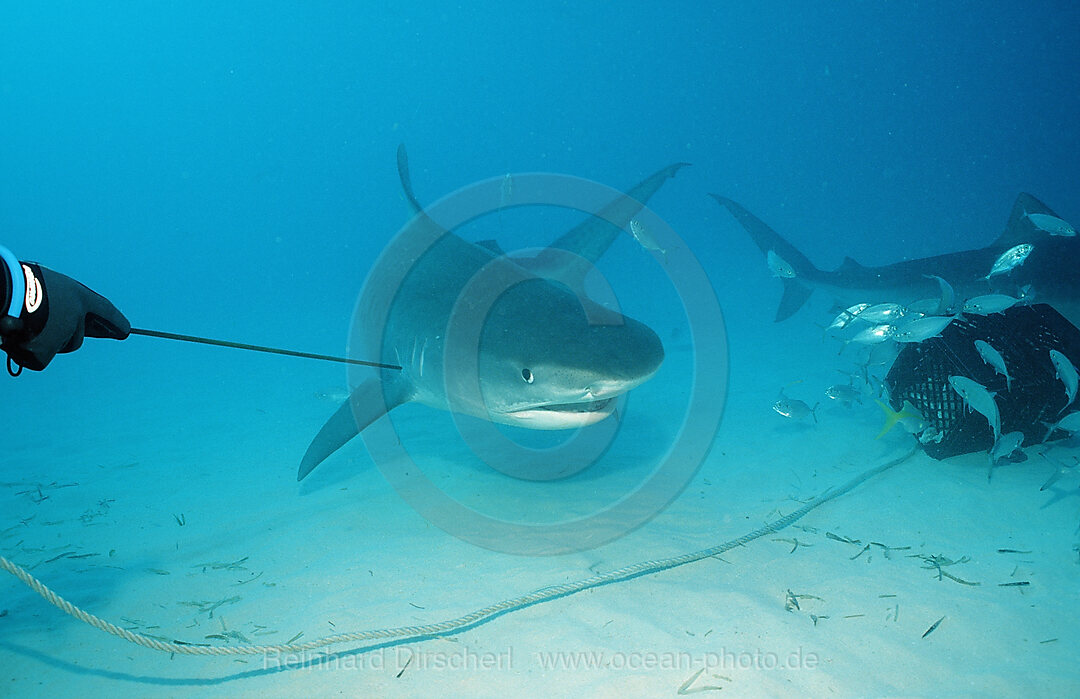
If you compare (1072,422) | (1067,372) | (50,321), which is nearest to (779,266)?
(1067,372)

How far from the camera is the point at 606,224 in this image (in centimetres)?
566

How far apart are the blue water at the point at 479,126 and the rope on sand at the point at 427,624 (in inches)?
1343

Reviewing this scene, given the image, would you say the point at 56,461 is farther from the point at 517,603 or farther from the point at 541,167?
the point at 541,167

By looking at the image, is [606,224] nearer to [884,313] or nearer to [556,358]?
[556,358]

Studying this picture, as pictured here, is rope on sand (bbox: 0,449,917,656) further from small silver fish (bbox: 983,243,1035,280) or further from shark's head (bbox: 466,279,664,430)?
small silver fish (bbox: 983,243,1035,280)

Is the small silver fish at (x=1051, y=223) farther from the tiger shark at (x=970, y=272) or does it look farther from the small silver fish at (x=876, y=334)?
the small silver fish at (x=876, y=334)

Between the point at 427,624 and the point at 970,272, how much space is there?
8.93 m

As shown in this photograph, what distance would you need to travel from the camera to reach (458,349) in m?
3.81

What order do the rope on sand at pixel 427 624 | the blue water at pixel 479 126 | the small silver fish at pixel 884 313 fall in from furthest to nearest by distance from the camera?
the blue water at pixel 479 126, the small silver fish at pixel 884 313, the rope on sand at pixel 427 624

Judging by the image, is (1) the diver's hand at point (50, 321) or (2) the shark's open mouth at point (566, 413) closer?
(1) the diver's hand at point (50, 321)

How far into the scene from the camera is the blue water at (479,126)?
69938 millimetres

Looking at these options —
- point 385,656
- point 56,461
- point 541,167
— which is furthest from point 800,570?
point 541,167

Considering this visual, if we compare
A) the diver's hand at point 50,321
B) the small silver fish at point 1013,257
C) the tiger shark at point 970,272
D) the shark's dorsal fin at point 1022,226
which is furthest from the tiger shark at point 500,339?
the shark's dorsal fin at point 1022,226

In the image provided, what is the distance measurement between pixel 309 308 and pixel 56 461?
42011mm
